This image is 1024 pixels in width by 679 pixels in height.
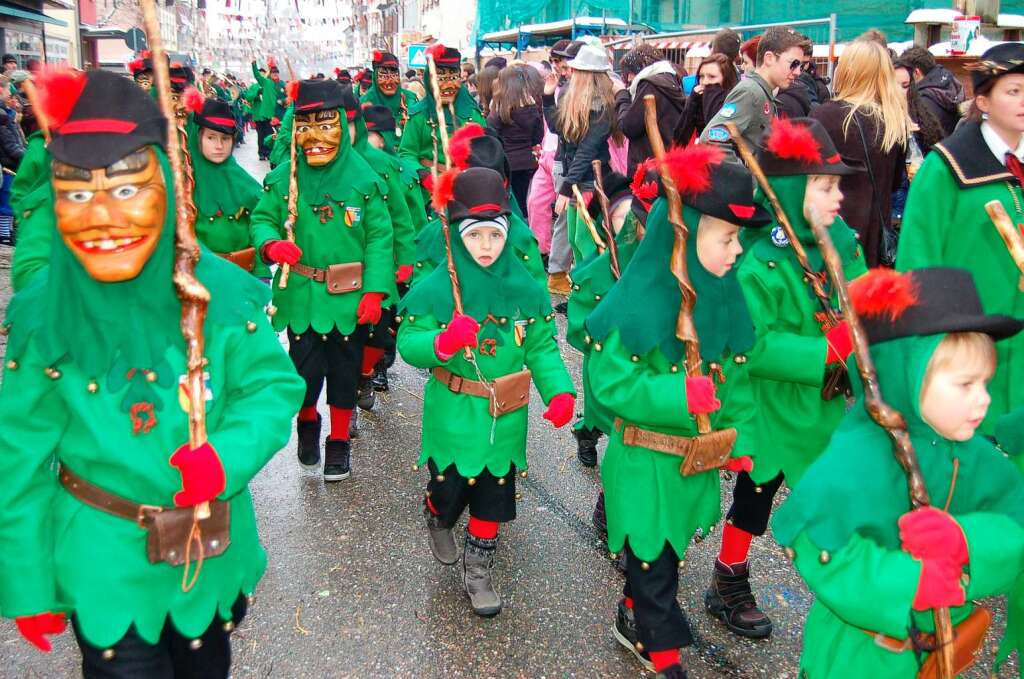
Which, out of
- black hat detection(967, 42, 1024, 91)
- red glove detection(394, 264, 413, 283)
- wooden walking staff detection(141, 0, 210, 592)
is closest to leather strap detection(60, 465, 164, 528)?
wooden walking staff detection(141, 0, 210, 592)

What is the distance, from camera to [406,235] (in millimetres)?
5867

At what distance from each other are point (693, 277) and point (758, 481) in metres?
0.97

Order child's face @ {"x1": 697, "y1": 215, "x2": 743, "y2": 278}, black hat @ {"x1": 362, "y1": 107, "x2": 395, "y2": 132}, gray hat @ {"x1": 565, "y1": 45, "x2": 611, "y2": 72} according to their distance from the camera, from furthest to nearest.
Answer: black hat @ {"x1": 362, "y1": 107, "x2": 395, "y2": 132} → gray hat @ {"x1": 565, "y1": 45, "x2": 611, "y2": 72} → child's face @ {"x1": 697, "y1": 215, "x2": 743, "y2": 278}

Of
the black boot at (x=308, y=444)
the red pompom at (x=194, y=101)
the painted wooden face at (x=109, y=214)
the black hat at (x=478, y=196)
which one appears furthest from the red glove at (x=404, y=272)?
the painted wooden face at (x=109, y=214)

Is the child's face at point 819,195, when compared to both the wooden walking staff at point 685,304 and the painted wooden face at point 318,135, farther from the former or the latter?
the painted wooden face at point 318,135

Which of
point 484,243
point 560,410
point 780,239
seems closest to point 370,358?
point 484,243

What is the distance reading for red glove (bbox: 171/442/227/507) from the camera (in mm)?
2178

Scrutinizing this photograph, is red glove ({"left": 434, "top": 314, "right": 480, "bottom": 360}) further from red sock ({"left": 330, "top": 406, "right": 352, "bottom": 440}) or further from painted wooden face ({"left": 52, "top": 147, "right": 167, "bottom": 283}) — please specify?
red sock ({"left": 330, "top": 406, "right": 352, "bottom": 440})

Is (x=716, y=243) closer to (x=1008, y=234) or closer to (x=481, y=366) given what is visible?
(x=1008, y=234)

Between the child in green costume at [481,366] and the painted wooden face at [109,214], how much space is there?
158 centimetres

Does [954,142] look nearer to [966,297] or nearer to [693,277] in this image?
[693,277]

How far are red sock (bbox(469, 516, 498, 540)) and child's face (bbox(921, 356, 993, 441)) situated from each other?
2.13 meters

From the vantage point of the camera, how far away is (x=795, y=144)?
3.44m

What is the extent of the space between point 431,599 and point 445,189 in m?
1.72
